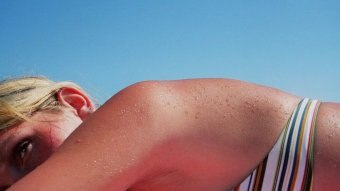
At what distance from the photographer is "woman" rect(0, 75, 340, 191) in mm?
1653

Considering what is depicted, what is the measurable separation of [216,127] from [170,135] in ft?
0.91

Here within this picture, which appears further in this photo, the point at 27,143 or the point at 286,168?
the point at 27,143

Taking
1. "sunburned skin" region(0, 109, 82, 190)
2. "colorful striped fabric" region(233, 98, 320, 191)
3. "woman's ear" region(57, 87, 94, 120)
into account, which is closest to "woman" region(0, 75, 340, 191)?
"colorful striped fabric" region(233, 98, 320, 191)

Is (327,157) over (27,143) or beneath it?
over

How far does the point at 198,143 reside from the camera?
1.91 meters

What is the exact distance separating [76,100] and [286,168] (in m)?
1.68

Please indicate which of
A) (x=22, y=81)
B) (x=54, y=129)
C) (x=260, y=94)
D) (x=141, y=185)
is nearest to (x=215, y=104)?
(x=260, y=94)

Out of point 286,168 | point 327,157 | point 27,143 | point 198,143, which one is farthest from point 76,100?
point 327,157

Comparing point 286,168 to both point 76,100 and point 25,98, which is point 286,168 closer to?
point 76,100

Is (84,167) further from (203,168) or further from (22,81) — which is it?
(22,81)

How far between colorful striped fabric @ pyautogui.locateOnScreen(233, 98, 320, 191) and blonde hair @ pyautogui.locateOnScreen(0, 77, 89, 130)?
58.1 inches

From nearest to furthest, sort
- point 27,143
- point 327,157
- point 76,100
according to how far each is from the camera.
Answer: point 327,157 < point 27,143 < point 76,100

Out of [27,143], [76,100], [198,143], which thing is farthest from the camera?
[76,100]

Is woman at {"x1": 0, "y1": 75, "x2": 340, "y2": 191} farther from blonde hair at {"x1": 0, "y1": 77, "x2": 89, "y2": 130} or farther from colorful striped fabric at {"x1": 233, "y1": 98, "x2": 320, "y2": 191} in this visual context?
blonde hair at {"x1": 0, "y1": 77, "x2": 89, "y2": 130}
